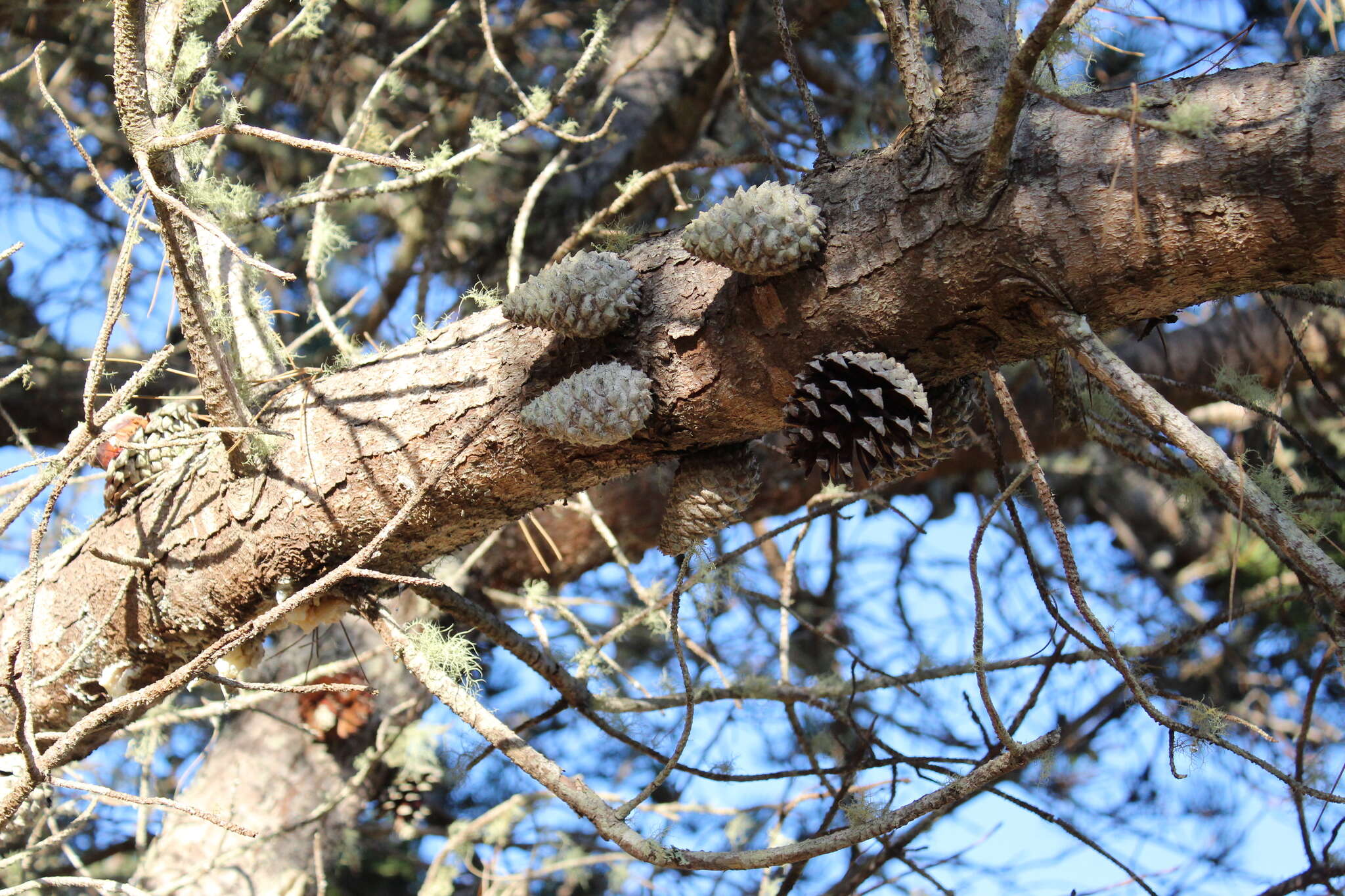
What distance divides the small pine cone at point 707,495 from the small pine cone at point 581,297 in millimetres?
193

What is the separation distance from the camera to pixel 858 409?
947 millimetres

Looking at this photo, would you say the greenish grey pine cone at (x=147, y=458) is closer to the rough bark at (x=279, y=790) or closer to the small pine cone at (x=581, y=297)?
the small pine cone at (x=581, y=297)

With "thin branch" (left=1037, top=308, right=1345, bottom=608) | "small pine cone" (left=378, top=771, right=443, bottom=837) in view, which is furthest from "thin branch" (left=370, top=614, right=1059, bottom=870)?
"small pine cone" (left=378, top=771, right=443, bottom=837)

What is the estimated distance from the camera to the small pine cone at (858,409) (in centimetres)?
94

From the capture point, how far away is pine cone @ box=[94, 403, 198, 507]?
4.41ft

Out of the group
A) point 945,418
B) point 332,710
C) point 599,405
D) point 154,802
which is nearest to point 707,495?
point 599,405

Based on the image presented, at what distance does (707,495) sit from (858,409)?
0.76 feet

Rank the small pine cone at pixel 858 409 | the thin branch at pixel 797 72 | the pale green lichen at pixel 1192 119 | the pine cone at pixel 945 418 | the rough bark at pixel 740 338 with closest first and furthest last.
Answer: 1. the pale green lichen at pixel 1192 119
2. the rough bark at pixel 740 338
3. the small pine cone at pixel 858 409
4. the pine cone at pixel 945 418
5. the thin branch at pixel 797 72

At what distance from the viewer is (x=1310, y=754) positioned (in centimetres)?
252

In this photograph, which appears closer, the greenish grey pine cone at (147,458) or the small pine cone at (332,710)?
the greenish grey pine cone at (147,458)

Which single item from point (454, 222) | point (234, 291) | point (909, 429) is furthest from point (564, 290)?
point (454, 222)

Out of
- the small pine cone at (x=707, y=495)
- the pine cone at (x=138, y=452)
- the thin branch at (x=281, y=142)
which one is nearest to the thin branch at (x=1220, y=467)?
the small pine cone at (x=707, y=495)

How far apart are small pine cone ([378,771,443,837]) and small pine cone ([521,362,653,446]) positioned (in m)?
1.55

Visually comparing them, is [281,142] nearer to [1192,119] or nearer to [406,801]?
[1192,119]
